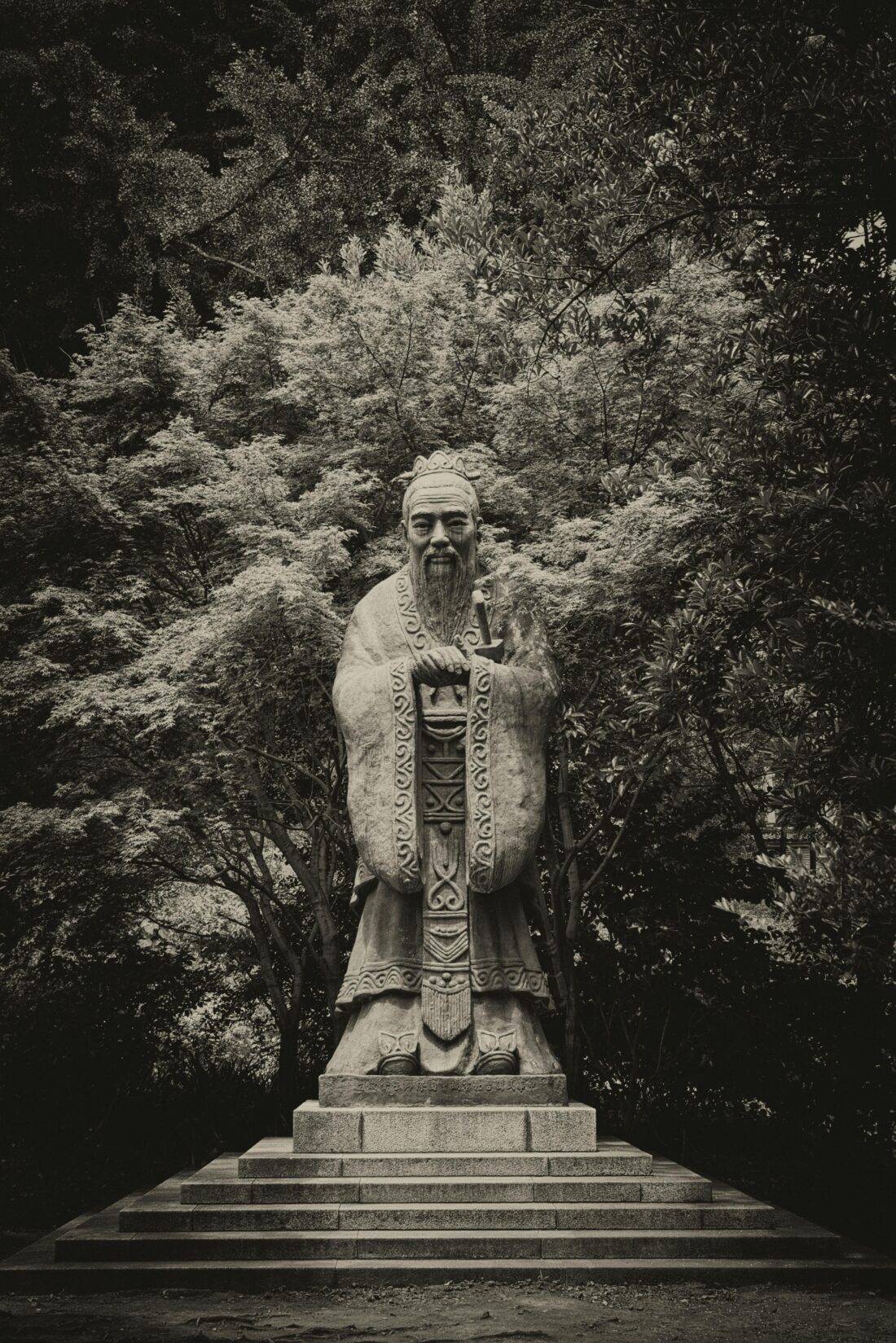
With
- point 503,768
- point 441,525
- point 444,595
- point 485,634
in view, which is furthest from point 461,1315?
point 441,525

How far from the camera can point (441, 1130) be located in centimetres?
557

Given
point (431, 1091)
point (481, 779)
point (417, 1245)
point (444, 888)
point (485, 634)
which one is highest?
point (485, 634)

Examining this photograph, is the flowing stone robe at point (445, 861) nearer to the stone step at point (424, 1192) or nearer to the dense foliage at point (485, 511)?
the stone step at point (424, 1192)

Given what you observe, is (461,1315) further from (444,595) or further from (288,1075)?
(288,1075)

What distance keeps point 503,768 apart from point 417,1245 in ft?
7.29

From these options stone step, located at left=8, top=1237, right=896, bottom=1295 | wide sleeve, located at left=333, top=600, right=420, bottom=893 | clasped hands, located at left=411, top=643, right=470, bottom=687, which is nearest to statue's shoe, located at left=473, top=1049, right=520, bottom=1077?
wide sleeve, located at left=333, top=600, right=420, bottom=893

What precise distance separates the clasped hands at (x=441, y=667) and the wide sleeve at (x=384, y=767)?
64mm

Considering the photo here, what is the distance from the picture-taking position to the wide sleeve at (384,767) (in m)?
6.15

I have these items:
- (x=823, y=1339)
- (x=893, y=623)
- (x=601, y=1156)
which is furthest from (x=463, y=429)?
(x=823, y=1339)

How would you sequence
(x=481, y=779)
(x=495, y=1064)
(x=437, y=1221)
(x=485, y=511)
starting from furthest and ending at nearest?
(x=485, y=511), (x=481, y=779), (x=495, y=1064), (x=437, y=1221)

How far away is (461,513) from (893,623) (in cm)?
225

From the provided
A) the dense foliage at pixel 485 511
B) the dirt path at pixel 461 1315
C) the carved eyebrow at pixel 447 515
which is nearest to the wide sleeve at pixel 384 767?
the carved eyebrow at pixel 447 515

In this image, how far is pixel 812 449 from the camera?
6.41m

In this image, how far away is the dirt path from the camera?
4020 mm
